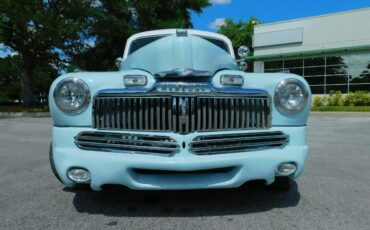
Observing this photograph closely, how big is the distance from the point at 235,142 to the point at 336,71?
24831 mm

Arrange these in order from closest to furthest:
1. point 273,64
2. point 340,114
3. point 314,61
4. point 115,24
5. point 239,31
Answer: point 340,114 < point 115,24 < point 314,61 < point 273,64 < point 239,31

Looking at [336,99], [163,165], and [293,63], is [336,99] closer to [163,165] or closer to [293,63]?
[293,63]

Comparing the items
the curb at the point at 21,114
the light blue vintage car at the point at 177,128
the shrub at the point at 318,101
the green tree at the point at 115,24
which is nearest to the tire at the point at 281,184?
the light blue vintage car at the point at 177,128

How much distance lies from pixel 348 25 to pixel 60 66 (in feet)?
61.4

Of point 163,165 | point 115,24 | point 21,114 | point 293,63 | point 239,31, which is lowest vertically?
point 21,114

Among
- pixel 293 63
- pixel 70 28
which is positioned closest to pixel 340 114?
pixel 293 63

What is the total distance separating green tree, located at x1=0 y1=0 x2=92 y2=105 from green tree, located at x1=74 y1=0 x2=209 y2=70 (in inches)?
31.1

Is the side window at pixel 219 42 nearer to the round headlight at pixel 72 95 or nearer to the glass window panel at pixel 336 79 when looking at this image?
the round headlight at pixel 72 95

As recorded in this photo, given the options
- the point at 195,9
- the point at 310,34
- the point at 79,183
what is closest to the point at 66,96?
the point at 79,183

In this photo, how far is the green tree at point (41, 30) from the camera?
18.7 m

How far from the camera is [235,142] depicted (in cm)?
302

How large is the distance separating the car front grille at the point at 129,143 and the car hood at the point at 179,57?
0.64m

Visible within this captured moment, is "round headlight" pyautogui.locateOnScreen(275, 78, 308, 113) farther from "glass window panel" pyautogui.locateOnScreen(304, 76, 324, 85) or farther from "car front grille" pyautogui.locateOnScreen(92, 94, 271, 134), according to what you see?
"glass window panel" pyautogui.locateOnScreen(304, 76, 324, 85)

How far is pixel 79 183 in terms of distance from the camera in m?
3.04
